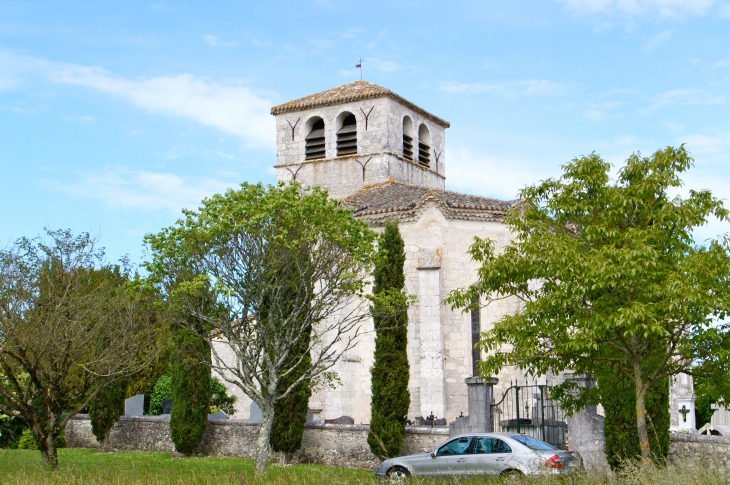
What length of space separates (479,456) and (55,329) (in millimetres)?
9044

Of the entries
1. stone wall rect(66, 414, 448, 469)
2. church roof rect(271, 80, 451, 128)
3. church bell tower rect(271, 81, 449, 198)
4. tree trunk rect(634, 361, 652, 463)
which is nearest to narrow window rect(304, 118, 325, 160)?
church bell tower rect(271, 81, 449, 198)

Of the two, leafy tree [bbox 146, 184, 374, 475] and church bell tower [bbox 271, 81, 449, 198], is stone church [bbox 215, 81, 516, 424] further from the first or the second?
leafy tree [bbox 146, 184, 374, 475]

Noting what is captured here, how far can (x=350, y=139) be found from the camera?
34.5 m

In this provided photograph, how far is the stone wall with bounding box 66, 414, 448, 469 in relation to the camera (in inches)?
829

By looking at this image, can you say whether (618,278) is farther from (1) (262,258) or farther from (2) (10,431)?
(2) (10,431)

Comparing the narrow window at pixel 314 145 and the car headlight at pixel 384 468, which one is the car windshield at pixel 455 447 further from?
the narrow window at pixel 314 145

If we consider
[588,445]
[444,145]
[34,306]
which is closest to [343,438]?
[588,445]

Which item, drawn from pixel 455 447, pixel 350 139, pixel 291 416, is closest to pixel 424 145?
pixel 350 139

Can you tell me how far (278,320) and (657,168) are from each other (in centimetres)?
979

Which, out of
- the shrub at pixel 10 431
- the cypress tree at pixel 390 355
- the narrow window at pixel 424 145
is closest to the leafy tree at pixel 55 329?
the cypress tree at pixel 390 355

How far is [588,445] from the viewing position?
18.7 meters

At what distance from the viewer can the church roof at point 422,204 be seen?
26.7 m

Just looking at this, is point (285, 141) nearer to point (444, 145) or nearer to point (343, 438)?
point (444, 145)

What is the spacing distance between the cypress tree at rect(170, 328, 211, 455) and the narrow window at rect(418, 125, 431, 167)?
1610cm
